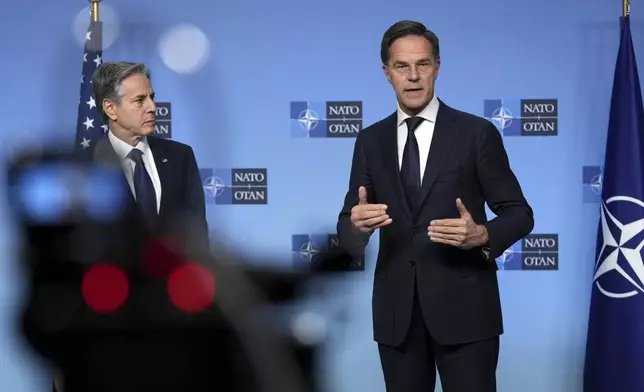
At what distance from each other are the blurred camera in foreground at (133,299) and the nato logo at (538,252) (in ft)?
12.2

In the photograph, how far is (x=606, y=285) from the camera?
380 centimetres

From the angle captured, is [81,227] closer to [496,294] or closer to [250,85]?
[496,294]

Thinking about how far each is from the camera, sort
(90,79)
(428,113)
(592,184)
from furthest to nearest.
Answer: (592,184)
(90,79)
(428,113)

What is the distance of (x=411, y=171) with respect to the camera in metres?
2.33

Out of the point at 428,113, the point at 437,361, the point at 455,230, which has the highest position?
the point at 428,113

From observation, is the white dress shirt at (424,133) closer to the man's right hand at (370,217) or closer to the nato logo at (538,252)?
the man's right hand at (370,217)

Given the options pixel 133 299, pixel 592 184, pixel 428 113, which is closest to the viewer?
pixel 133 299

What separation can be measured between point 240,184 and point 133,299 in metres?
3.72

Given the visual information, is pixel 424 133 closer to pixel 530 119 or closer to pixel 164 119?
pixel 530 119

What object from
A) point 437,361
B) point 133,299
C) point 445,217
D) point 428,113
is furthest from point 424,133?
point 133,299

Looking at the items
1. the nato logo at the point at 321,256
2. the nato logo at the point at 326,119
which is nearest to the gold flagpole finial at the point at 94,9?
the nato logo at the point at 326,119

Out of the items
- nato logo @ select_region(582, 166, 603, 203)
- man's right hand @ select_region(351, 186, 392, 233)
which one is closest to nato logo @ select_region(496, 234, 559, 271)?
nato logo @ select_region(582, 166, 603, 203)

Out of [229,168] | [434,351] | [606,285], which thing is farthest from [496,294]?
[229,168]

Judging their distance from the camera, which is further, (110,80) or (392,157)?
(392,157)
